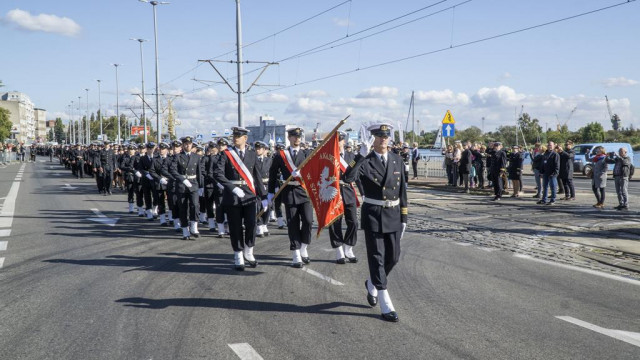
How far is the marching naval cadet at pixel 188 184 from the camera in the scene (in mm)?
11555

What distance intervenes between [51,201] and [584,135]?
231 ft

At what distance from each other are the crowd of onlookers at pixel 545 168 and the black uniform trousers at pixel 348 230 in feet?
33.5

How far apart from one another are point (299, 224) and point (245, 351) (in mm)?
3969

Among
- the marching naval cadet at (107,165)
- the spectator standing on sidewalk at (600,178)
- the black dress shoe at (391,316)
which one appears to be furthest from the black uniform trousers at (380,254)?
the marching naval cadet at (107,165)

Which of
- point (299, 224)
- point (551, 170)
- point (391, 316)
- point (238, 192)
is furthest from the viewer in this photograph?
point (551, 170)

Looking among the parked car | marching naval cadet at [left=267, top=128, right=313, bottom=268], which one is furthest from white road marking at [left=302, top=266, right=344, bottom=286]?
the parked car

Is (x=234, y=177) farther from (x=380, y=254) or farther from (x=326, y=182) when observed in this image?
(x=380, y=254)

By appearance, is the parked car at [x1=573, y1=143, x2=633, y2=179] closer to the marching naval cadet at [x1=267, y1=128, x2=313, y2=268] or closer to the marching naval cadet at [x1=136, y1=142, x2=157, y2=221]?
the marching naval cadet at [x1=136, y1=142, x2=157, y2=221]

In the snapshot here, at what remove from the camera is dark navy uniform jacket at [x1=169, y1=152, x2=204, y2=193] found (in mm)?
11633

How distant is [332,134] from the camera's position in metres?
7.27

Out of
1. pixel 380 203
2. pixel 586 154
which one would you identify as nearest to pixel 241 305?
pixel 380 203

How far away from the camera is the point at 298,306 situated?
6.46 metres

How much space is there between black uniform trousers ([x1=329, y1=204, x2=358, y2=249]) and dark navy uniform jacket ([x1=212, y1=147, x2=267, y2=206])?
1235 mm

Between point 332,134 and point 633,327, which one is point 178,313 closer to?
point 332,134
